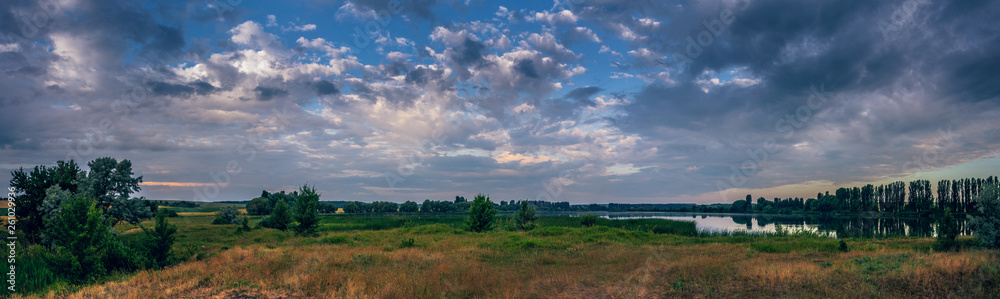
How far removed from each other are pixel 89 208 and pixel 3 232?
17275 mm

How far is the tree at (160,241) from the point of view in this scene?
1766 centimetres

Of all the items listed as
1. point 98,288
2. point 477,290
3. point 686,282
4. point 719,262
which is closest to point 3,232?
point 98,288

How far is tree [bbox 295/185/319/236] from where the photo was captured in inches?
1401

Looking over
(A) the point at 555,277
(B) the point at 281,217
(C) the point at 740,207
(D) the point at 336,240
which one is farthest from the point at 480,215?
(C) the point at 740,207

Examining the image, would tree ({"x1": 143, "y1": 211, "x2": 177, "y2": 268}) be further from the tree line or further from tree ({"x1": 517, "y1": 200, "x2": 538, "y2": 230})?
tree ({"x1": 517, "y1": 200, "x2": 538, "y2": 230})

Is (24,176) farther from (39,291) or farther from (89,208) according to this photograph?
(39,291)

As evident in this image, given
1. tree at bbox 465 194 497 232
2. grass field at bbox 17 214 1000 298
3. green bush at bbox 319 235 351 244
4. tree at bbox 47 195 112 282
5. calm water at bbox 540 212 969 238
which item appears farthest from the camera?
calm water at bbox 540 212 969 238

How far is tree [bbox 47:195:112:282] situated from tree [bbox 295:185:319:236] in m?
19.9

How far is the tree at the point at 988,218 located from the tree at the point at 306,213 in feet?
137

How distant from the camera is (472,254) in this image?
72.9 feet

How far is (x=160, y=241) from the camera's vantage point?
17719 millimetres

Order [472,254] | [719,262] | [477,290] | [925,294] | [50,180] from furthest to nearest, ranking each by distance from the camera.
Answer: [50,180], [472,254], [719,262], [477,290], [925,294]

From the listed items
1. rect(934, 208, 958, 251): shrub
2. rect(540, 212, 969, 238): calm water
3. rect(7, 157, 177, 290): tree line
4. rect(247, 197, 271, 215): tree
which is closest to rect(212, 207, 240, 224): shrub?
rect(7, 157, 177, 290): tree line

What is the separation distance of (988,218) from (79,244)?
37306mm
